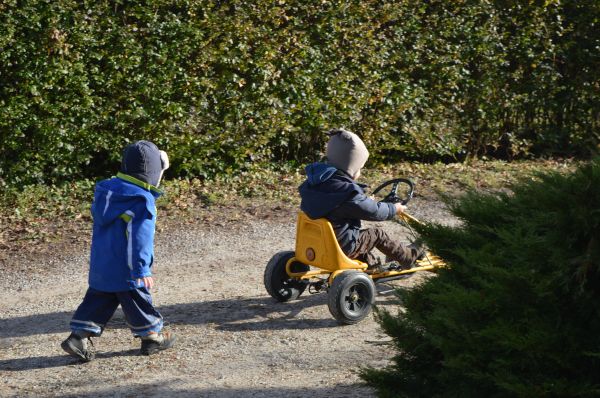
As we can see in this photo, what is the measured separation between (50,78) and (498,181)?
5.39 metres

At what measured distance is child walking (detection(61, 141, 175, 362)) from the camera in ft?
19.0

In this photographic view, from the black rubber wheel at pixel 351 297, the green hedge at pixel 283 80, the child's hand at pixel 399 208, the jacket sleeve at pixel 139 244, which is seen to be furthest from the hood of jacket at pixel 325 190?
the green hedge at pixel 283 80

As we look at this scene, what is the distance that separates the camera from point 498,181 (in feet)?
36.2

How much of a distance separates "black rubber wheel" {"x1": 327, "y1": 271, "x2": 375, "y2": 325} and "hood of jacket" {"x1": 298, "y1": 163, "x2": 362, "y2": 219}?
1.64ft

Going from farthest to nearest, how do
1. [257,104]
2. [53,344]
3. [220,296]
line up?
[257,104], [220,296], [53,344]

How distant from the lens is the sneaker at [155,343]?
5965mm

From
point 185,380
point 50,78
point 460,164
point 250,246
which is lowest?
point 185,380

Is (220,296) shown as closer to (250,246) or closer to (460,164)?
(250,246)

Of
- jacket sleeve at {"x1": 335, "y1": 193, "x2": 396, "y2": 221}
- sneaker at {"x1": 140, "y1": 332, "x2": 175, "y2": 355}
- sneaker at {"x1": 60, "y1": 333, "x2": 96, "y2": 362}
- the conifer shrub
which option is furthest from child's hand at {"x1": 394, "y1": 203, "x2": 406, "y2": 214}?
the conifer shrub

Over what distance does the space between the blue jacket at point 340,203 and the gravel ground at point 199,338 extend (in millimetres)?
699

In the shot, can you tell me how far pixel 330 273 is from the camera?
665 cm

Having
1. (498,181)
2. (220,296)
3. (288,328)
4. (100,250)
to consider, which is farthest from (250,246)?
(498,181)

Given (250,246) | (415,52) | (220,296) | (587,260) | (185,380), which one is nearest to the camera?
(587,260)

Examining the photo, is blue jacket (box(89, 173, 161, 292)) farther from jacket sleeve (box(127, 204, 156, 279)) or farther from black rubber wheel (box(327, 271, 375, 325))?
black rubber wheel (box(327, 271, 375, 325))
